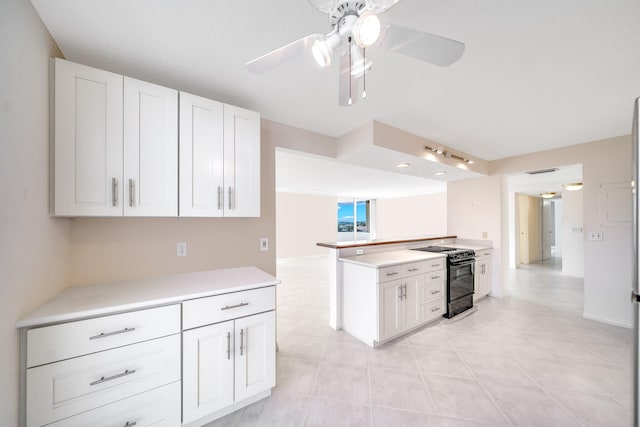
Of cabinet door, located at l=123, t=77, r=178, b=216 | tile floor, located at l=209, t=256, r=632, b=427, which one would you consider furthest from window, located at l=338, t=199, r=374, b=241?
cabinet door, located at l=123, t=77, r=178, b=216

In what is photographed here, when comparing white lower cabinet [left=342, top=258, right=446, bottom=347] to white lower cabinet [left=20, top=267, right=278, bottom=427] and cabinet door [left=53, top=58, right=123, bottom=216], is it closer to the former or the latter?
white lower cabinet [left=20, top=267, right=278, bottom=427]

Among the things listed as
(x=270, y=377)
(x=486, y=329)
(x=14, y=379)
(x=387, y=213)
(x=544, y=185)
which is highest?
(x=544, y=185)

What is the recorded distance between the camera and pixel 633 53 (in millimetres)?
1438

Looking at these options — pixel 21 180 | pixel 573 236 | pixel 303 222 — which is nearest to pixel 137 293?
pixel 21 180

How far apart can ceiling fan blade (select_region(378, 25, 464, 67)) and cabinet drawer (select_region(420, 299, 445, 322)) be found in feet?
8.59

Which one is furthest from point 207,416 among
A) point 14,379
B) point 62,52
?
point 62,52

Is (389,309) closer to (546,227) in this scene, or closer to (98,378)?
(98,378)

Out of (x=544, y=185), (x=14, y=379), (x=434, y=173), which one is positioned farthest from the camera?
(x=544, y=185)

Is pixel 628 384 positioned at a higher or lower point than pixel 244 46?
lower

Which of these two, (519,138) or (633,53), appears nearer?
(633,53)

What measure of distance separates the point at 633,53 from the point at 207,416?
12.0 feet

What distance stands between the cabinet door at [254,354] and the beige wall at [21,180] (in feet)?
3.23

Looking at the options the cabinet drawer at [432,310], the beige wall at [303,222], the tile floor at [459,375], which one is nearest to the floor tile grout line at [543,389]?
the tile floor at [459,375]

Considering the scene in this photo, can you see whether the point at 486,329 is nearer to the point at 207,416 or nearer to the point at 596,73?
the point at 596,73
